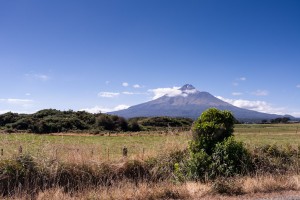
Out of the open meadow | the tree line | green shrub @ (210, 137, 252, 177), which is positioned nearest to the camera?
the open meadow

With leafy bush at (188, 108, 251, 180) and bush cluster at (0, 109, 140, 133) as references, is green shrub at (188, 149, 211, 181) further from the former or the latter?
bush cluster at (0, 109, 140, 133)

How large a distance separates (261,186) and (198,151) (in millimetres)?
3273

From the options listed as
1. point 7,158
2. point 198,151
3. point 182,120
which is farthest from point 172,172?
point 182,120

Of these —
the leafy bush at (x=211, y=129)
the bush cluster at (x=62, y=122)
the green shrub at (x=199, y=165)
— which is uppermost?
the bush cluster at (x=62, y=122)

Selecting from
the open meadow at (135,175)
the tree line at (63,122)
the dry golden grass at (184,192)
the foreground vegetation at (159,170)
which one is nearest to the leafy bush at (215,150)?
the foreground vegetation at (159,170)

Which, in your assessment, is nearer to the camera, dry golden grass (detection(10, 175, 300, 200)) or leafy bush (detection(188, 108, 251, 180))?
dry golden grass (detection(10, 175, 300, 200))

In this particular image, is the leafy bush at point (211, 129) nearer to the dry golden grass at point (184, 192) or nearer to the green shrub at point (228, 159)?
the green shrub at point (228, 159)

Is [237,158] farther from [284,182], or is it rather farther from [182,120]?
[182,120]

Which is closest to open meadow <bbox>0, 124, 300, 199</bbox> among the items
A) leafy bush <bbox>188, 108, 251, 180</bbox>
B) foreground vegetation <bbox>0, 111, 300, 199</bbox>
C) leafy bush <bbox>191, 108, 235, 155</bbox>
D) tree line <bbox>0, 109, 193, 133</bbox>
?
foreground vegetation <bbox>0, 111, 300, 199</bbox>

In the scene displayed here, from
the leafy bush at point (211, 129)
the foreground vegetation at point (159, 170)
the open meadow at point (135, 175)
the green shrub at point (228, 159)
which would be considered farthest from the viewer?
the leafy bush at point (211, 129)

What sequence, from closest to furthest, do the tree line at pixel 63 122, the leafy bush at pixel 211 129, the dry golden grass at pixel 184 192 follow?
1. the dry golden grass at pixel 184 192
2. the leafy bush at pixel 211 129
3. the tree line at pixel 63 122

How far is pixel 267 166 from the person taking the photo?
1428 centimetres

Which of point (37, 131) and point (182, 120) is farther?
point (182, 120)

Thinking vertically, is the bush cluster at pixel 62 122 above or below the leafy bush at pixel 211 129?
above
